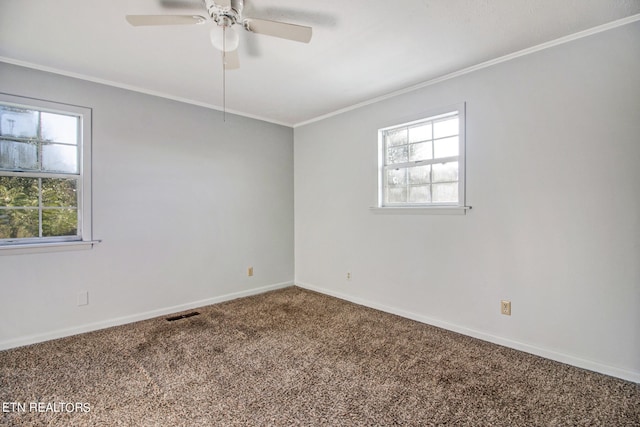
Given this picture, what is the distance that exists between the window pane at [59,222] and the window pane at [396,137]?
3.21 meters

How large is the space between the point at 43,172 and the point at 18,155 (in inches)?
8.2

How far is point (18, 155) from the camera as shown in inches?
105

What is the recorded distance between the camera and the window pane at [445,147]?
294cm

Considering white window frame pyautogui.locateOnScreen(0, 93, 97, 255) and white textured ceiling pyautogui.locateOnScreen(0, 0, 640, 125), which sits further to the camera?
white window frame pyautogui.locateOnScreen(0, 93, 97, 255)

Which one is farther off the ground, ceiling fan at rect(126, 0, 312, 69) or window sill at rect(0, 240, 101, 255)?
ceiling fan at rect(126, 0, 312, 69)

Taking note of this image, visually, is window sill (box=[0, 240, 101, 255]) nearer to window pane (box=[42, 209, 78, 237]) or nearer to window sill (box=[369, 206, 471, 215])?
window pane (box=[42, 209, 78, 237])

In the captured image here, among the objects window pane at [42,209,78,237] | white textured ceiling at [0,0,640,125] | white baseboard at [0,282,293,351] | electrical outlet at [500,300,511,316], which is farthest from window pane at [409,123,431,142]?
window pane at [42,209,78,237]

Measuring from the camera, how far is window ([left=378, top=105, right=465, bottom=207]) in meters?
2.93

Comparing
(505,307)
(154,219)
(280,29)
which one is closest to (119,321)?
(154,219)

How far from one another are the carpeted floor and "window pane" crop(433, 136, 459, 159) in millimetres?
1650

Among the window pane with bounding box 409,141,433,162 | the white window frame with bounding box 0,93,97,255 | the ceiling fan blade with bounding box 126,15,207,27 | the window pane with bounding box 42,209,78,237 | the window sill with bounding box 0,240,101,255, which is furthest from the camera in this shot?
the window pane with bounding box 409,141,433,162

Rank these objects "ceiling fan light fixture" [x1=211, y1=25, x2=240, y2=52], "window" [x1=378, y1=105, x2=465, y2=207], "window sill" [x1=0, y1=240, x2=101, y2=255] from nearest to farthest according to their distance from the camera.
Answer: "ceiling fan light fixture" [x1=211, y1=25, x2=240, y2=52] → "window sill" [x1=0, y1=240, x2=101, y2=255] → "window" [x1=378, y1=105, x2=465, y2=207]

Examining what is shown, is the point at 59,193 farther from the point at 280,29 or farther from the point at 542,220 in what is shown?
the point at 542,220

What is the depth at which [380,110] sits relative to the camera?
3.49 meters
